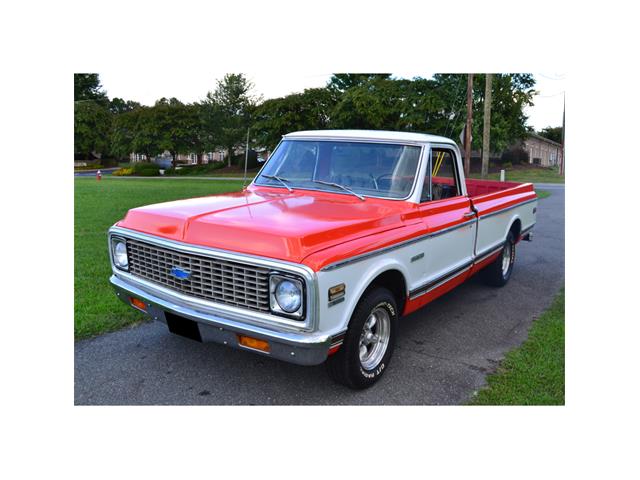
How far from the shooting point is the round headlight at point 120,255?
3982mm

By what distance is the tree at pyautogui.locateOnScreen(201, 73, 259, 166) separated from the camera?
21219 mm

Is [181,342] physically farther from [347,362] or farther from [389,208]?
[389,208]

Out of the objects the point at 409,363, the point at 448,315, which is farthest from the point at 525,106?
the point at 409,363

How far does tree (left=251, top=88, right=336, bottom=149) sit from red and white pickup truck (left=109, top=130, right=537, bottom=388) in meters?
17.7

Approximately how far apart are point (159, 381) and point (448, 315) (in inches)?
124

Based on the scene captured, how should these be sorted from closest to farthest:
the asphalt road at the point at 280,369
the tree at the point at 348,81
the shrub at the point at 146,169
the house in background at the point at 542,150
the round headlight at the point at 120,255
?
the asphalt road at the point at 280,369
the round headlight at the point at 120,255
the shrub at the point at 146,169
the house in background at the point at 542,150
the tree at the point at 348,81

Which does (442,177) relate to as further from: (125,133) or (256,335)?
(125,133)

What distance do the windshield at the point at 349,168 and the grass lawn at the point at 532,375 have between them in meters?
1.71

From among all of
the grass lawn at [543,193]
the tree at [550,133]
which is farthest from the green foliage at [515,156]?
the grass lawn at [543,193]

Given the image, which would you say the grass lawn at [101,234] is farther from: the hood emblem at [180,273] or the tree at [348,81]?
the tree at [348,81]

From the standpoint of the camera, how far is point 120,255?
4.02m

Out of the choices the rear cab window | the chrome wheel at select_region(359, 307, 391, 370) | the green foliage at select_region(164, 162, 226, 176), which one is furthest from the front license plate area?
the green foliage at select_region(164, 162, 226, 176)

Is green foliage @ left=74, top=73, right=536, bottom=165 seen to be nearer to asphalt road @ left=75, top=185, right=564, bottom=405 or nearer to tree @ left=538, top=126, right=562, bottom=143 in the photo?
tree @ left=538, top=126, right=562, bottom=143

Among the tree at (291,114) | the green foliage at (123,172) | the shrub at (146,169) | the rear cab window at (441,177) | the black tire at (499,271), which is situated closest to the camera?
the rear cab window at (441,177)
